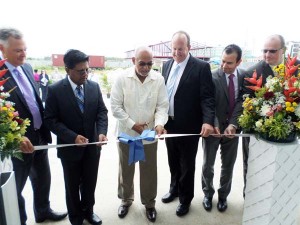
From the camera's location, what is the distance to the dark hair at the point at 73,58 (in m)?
1.98

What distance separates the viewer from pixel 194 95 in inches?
95.6

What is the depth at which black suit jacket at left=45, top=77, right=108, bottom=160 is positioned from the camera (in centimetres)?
206

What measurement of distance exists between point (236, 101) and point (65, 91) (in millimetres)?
1627

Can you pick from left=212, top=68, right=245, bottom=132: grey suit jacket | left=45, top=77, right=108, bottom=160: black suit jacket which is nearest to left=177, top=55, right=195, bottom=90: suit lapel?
left=212, top=68, right=245, bottom=132: grey suit jacket

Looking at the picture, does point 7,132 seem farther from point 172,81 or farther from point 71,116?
point 172,81

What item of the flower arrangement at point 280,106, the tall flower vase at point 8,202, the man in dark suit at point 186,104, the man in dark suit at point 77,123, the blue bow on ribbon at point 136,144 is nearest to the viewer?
the tall flower vase at point 8,202

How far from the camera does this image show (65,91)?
2064 mm

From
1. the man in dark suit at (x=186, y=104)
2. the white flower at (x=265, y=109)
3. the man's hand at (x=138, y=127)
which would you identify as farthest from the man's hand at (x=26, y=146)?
the white flower at (x=265, y=109)

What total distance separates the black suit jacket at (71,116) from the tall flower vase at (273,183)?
1311 millimetres

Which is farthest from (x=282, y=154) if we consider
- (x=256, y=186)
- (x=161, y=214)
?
(x=161, y=214)

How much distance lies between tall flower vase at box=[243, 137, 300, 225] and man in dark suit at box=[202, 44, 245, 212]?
422 mm

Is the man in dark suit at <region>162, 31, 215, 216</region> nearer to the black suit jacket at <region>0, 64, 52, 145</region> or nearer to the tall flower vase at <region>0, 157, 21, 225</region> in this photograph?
the black suit jacket at <region>0, 64, 52, 145</region>

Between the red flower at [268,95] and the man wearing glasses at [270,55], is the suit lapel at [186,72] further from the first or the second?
the red flower at [268,95]

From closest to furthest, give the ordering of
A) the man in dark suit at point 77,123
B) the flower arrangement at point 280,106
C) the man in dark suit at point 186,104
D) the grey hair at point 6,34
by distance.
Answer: the flower arrangement at point 280,106, the grey hair at point 6,34, the man in dark suit at point 77,123, the man in dark suit at point 186,104
